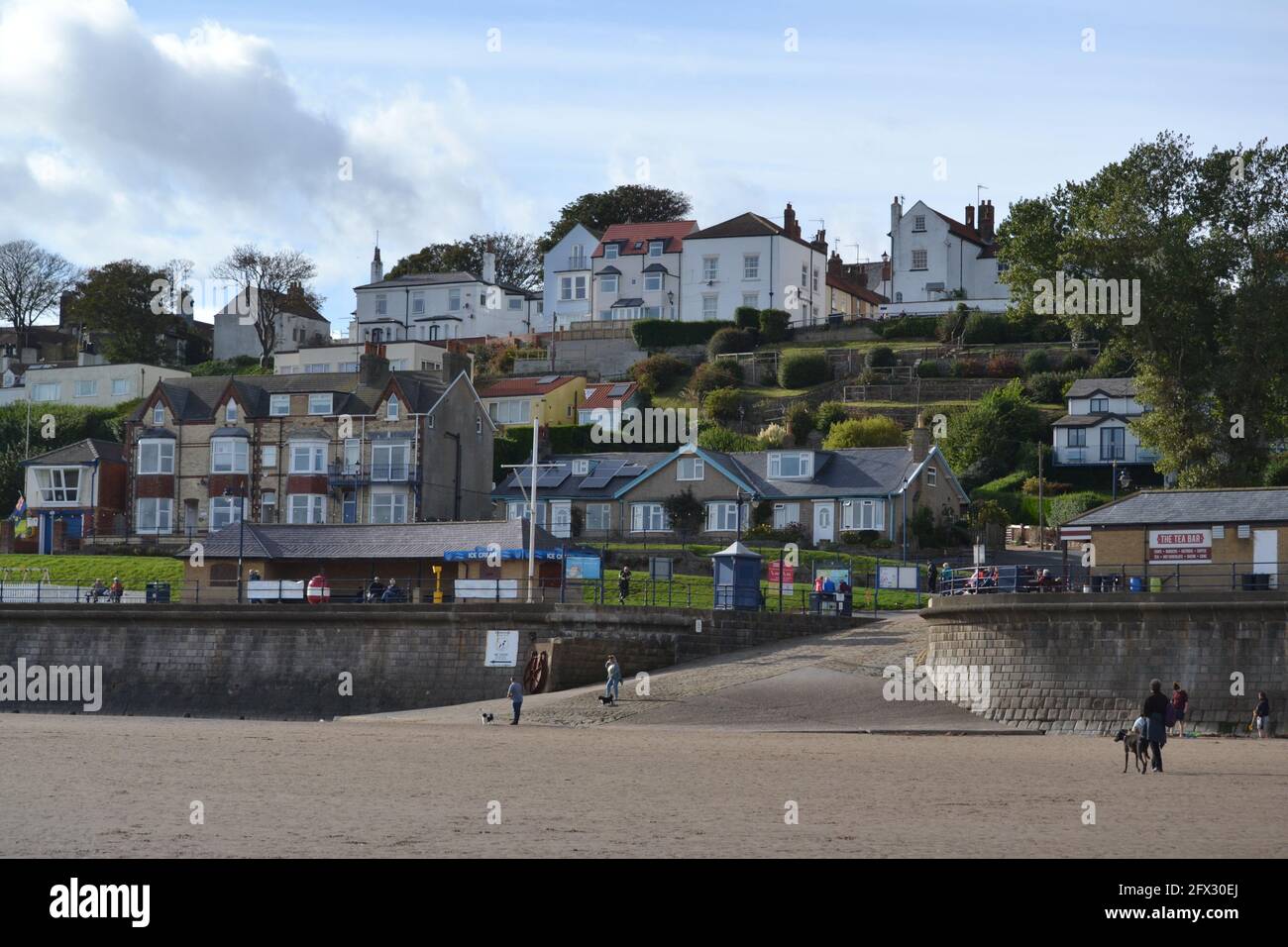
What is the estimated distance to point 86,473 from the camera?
73.4 m

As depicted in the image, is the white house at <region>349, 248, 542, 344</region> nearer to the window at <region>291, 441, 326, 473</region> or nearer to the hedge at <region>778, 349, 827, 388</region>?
the hedge at <region>778, 349, 827, 388</region>

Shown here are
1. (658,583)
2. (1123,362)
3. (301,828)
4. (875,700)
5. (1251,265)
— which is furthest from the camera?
(1123,362)

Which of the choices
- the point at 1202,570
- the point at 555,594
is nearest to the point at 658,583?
the point at 555,594

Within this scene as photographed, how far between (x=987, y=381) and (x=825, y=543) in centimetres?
2558

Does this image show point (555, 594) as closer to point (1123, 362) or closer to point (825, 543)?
point (825, 543)

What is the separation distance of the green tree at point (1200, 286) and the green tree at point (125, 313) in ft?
219

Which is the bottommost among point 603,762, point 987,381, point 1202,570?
point 603,762

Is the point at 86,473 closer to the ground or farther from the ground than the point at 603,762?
farther from the ground

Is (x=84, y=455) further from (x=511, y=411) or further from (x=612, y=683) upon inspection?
(x=612, y=683)

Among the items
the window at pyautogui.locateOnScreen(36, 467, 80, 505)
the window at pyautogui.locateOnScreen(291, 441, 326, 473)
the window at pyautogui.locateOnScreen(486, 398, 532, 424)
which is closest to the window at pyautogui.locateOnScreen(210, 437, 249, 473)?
the window at pyautogui.locateOnScreen(291, 441, 326, 473)

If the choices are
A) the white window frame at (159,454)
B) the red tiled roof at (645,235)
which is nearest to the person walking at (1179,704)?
the white window frame at (159,454)

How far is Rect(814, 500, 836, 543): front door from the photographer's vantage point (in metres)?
66.1

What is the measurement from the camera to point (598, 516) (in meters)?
71.6

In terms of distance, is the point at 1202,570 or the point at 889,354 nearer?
the point at 1202,570
